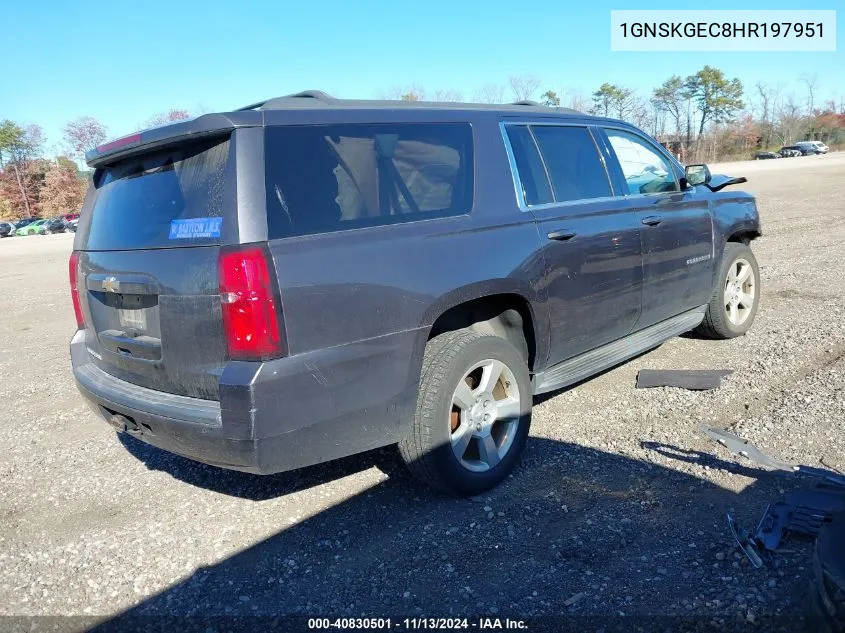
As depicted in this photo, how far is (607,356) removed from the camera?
4.19 metres

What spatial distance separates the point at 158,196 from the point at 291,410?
1202 mm

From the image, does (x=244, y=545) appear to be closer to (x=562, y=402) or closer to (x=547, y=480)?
(x=547, y=480)

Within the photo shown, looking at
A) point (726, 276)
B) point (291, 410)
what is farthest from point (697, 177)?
point (291, 410)

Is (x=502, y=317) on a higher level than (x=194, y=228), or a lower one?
lower

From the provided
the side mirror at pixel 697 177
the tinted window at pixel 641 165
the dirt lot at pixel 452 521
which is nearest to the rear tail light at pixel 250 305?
the dirt lot at pixel 452 521

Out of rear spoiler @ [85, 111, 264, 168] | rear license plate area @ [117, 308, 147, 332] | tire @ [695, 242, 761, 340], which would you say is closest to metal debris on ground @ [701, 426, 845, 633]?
tire @ [695, 242, 761, 340]

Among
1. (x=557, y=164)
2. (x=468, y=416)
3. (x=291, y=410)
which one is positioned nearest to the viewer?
(x=291, y=410)

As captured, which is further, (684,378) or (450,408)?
(684,378)

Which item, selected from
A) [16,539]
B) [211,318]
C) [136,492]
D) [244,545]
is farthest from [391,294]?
[16,539]

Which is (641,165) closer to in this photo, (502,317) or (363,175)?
(502,317)

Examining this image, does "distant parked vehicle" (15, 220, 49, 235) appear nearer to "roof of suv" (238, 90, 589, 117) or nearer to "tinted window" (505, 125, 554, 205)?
"roof of suv" (238, 90, 589, 117)

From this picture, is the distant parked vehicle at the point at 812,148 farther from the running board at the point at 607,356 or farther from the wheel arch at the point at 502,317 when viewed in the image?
the wheel arch at the point at 502,317

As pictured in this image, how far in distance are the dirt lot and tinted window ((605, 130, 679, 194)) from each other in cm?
148

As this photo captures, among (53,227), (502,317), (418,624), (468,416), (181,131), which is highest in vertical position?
(181,131)
